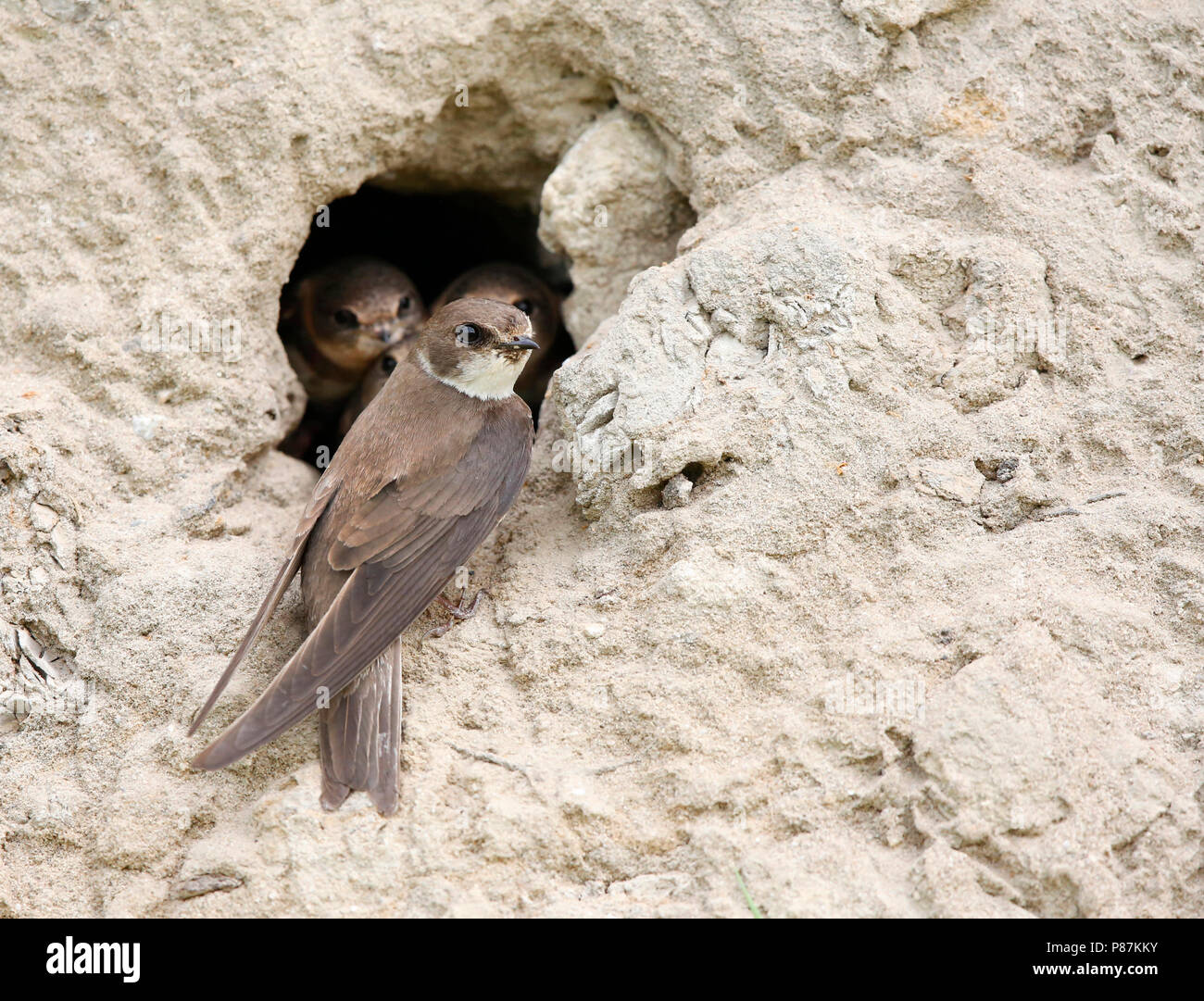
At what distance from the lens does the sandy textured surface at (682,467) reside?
2107 mm

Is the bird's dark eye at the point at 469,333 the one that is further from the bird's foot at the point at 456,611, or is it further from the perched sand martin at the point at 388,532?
the bird's foot at the point at 456,611

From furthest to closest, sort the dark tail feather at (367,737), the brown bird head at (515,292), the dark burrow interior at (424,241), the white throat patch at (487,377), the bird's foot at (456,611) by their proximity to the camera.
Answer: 1. the dark burrow interior at (424,241)
2. the brown bird head at (515,292)
3. the white throat patch at (487,377)
4. the bird's foot at (456,611)
5. the dark tail feather at (367,737)

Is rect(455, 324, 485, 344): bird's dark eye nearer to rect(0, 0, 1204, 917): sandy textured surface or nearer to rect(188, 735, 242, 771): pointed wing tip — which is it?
rect(0, 0, 1204, 917): sandy textured surface

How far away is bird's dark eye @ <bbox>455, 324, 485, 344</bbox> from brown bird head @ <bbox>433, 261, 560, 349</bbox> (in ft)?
2.56

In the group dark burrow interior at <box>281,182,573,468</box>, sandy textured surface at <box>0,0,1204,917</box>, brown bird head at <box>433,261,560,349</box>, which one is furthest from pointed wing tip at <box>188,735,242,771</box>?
brown bird head at <box>433,261,560,349</box>

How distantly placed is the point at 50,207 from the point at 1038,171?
247 cm

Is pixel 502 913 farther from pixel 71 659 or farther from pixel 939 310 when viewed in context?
pixel 939 310

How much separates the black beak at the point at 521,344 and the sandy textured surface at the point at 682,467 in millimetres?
149

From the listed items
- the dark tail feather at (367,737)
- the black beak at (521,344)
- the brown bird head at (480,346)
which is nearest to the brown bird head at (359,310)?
the brown bird head at (480,346)

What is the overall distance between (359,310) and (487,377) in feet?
3.44

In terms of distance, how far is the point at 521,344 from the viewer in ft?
9.68

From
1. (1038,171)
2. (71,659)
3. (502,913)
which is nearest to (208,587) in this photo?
(71,659)

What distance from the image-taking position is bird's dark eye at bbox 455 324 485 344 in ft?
9.91

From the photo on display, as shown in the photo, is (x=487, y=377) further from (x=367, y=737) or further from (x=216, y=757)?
(x=216, y=757)
